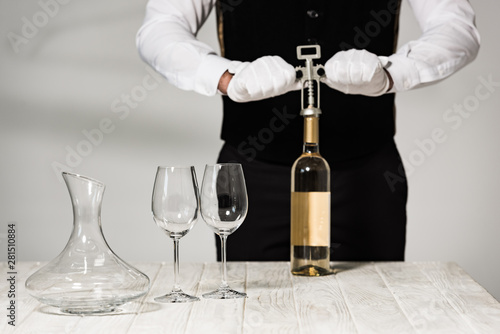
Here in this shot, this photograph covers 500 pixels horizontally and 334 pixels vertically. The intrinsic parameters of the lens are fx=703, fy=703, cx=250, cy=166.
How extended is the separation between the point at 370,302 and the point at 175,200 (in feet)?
1.05

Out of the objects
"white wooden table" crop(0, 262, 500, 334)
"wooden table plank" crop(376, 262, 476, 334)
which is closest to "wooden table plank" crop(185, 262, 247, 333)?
"white wooden table" crop(0, 262, 500, 334)

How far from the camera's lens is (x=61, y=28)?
338 cm

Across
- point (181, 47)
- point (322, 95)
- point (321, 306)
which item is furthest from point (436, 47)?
point (321, 306)

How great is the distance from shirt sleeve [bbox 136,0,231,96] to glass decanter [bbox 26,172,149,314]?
59cm

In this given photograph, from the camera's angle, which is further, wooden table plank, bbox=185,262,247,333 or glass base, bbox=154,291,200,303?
glass base, bbox=154,291,200,303

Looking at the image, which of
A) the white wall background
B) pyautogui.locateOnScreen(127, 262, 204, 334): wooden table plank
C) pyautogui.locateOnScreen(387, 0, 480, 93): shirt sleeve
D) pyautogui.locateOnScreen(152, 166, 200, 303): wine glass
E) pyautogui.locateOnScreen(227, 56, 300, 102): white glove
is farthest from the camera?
the white wall background

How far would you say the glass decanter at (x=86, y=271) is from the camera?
969 millimetres

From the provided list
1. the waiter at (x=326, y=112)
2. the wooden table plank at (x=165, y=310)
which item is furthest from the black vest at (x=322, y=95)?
the wooden table plank at (x=165, y=310)

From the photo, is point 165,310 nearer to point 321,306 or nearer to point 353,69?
point 321,306

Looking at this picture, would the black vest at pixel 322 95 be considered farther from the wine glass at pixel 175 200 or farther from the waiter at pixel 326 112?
the wine glass at pixel 175 200

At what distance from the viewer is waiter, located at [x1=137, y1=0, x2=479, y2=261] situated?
5.47 ft

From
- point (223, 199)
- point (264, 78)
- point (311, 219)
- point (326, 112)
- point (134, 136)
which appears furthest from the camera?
point (134, 136)

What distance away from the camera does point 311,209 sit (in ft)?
4.01

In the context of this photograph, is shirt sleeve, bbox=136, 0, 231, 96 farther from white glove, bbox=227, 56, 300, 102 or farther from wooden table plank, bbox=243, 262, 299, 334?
wooden table plank, bbox=243, 262, 299, 334
